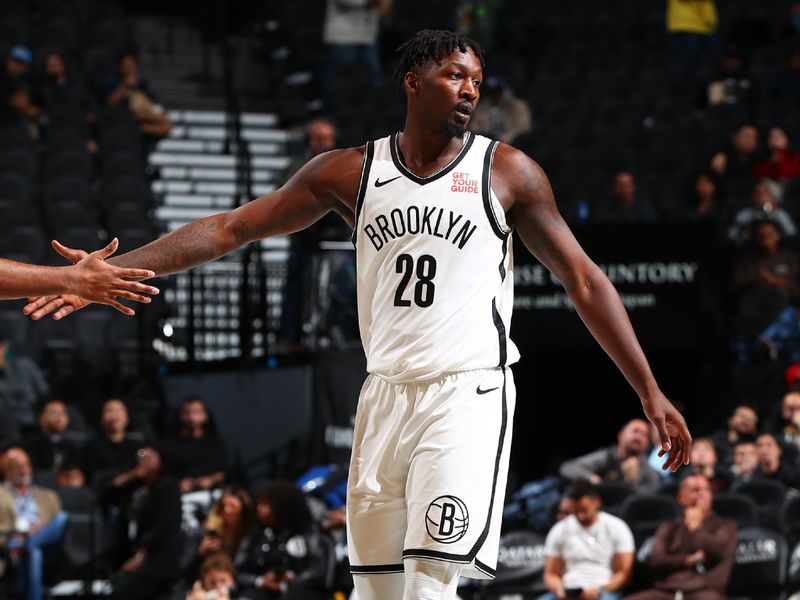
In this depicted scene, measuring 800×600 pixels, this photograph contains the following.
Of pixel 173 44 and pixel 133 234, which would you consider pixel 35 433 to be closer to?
pixel 133 234

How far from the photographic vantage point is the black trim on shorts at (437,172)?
470 centimetres

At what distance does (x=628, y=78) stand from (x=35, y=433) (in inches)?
335

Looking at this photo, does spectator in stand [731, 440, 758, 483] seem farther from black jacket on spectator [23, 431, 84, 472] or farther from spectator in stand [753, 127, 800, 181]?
black jacket on spectator [23, 431, 84, 472]

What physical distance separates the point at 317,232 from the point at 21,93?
4.70m

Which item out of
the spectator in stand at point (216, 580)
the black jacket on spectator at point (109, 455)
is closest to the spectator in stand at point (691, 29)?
the black jacket on spectator at point (109, 455)

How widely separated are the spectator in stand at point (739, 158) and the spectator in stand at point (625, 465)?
13.2 feet

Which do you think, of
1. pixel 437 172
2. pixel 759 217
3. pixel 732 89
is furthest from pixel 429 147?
pixel 732 89

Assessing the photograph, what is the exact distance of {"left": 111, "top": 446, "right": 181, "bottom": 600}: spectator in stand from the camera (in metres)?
10.5

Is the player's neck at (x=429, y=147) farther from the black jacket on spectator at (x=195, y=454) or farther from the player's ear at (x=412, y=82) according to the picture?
the black jacket on spectator at (x=195, y=454)

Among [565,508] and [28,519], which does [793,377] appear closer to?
[565,508]

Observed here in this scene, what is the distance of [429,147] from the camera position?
477 centimetres

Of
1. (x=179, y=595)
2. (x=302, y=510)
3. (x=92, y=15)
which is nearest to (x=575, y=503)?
(x=302, y=510)

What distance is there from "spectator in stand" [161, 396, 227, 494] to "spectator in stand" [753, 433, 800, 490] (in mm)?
4247

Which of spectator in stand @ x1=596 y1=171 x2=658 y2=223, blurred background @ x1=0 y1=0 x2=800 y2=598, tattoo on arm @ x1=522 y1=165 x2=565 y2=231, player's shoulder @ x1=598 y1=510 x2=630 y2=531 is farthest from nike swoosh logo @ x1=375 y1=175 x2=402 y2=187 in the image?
spectator in stand @ x1=596 y1=171 x2=658 y2=223
